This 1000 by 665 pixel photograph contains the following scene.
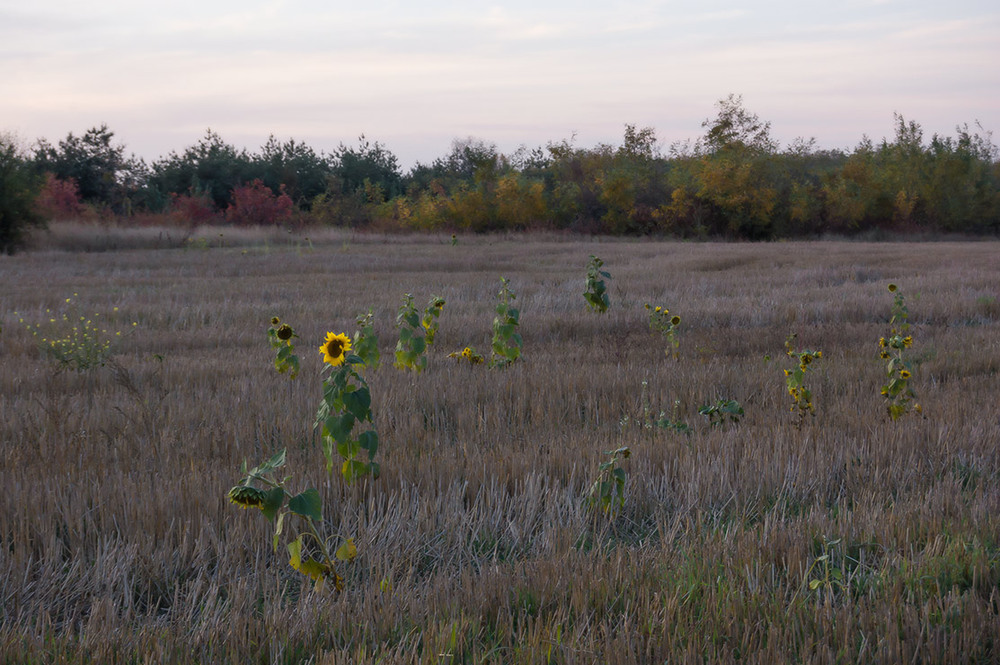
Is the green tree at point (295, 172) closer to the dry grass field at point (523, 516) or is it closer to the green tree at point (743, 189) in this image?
the green tree at point (743, 189)

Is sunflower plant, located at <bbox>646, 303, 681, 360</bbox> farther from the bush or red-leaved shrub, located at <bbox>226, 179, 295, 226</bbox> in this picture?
red-leaved shrub, located at <bbox>226, 179, 295, 226</bbox>

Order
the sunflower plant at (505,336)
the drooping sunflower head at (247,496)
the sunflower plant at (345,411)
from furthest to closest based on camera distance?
the sunflower plant at (505,336), the sunflower plant at (345,411), the drooping sunflower head at (247,496)

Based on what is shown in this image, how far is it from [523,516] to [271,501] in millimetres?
1306

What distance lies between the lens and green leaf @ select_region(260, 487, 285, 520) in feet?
8.07

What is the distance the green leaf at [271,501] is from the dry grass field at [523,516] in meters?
0.30

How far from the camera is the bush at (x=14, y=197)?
22.1 meters

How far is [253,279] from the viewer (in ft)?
55.7

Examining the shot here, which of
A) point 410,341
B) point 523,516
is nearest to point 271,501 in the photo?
point 523,516

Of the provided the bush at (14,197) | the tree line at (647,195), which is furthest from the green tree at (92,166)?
the bush at (14,197)

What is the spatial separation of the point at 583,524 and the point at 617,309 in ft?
26.2

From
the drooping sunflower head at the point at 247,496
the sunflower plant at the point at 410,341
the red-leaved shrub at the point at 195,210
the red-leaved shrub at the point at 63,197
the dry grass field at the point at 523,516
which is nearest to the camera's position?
the dry grass field at the point at 523,516

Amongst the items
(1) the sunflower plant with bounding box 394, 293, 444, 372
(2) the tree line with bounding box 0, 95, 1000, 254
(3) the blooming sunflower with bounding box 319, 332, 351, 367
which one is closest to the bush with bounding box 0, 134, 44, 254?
(2) the tree line with bounding box 0, 95, 1000, 254

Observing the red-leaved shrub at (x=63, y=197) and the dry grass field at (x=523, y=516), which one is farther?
the red-leaved shrub at (x=63, y=197)

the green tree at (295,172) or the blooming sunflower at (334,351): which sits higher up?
the green tree at (295,172)
